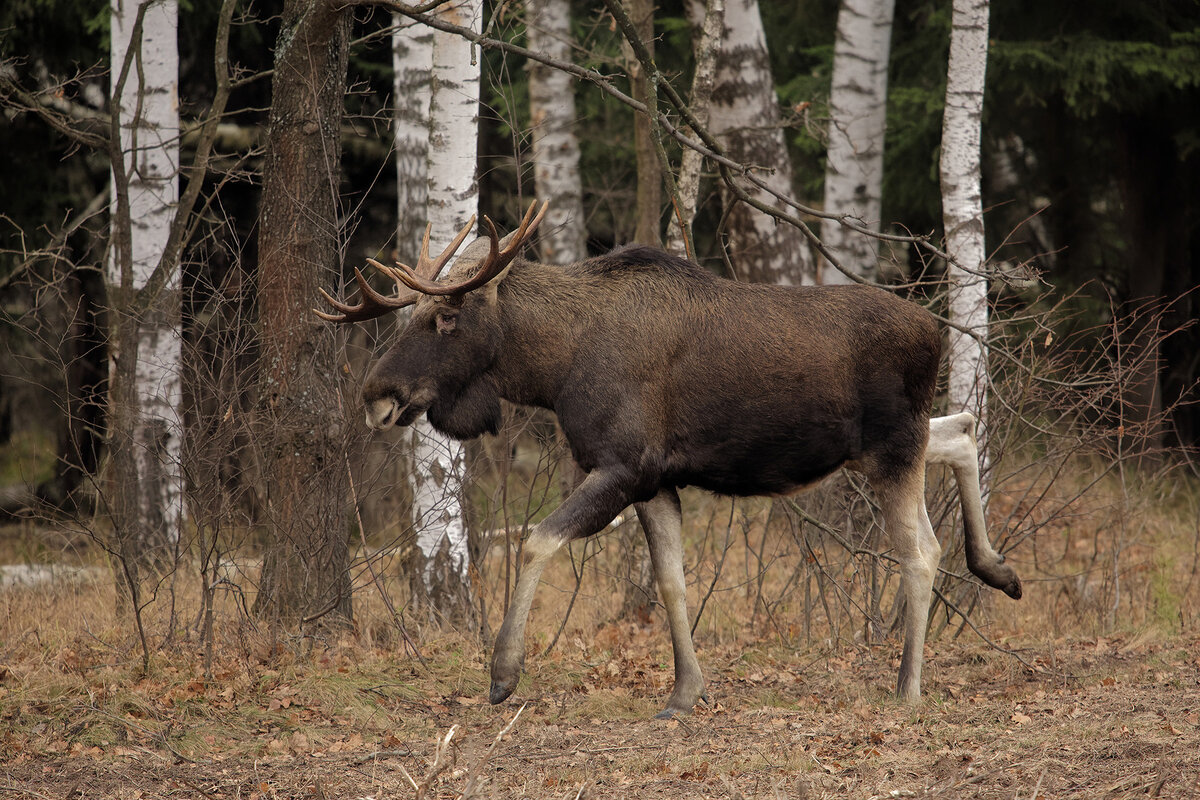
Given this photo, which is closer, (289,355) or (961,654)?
(289,355)

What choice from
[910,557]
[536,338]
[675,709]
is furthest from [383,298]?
[910,557]

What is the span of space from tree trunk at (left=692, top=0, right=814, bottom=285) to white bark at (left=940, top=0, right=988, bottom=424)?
2.54m

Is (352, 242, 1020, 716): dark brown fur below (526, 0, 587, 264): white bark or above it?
below

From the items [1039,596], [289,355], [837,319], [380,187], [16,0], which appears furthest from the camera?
[380,187]

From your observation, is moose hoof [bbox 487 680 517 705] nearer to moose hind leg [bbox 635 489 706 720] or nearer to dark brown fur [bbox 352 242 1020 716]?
dark brown fur [bbox 352 242 1020 716]

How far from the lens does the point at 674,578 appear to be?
6.50 metres

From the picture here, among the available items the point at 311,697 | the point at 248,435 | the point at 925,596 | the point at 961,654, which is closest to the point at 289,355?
the point at 248,435

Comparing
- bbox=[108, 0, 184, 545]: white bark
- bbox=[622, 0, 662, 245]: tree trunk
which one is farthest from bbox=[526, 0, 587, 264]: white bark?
bbox=[108, 0, 184, 545]: white bark

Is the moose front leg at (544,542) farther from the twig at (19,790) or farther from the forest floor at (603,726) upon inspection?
the twig at (19,790)

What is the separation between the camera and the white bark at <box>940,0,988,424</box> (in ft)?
30.3

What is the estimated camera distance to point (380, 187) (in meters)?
16.3

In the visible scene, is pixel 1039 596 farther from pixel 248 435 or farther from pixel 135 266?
pixel 135 266

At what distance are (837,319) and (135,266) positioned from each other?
6741 millimetres

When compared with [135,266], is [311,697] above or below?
below
